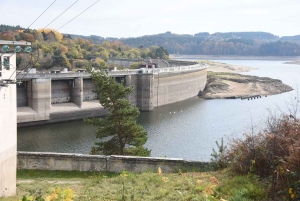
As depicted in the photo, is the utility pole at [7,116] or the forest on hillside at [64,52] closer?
the utility pole at [7,116]

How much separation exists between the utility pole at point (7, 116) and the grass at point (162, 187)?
1.39 feet

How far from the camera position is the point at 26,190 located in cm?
930

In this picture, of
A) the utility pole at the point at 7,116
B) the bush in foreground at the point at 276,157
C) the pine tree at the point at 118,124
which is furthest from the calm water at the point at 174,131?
the utility pole at the point at 7,116

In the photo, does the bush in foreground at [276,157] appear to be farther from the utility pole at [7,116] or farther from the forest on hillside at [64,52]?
the forest on hillside at [64,52]

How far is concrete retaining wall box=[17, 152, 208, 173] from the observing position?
11.3 metres

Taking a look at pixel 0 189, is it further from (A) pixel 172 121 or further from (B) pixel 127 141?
(A) pixel 172 121

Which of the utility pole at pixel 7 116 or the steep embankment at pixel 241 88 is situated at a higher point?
the utility pole at pixel 7 116

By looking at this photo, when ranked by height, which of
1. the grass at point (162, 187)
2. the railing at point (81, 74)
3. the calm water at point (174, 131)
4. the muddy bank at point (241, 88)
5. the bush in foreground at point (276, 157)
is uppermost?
the railing at point (81, 74)

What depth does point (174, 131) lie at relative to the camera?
92.9 feet

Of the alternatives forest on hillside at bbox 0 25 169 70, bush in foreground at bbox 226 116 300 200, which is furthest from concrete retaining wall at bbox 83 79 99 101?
bush in foreground at bbox 226 116 300 200

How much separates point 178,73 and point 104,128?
107 feet

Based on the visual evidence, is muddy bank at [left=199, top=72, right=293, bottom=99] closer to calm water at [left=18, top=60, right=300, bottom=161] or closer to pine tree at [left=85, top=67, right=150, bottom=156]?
calm water at [left=18, top=60, right=300, bottom=161]

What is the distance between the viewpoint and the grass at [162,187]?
7214mm

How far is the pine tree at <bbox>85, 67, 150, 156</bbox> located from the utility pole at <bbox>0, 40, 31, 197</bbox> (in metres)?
5.96
